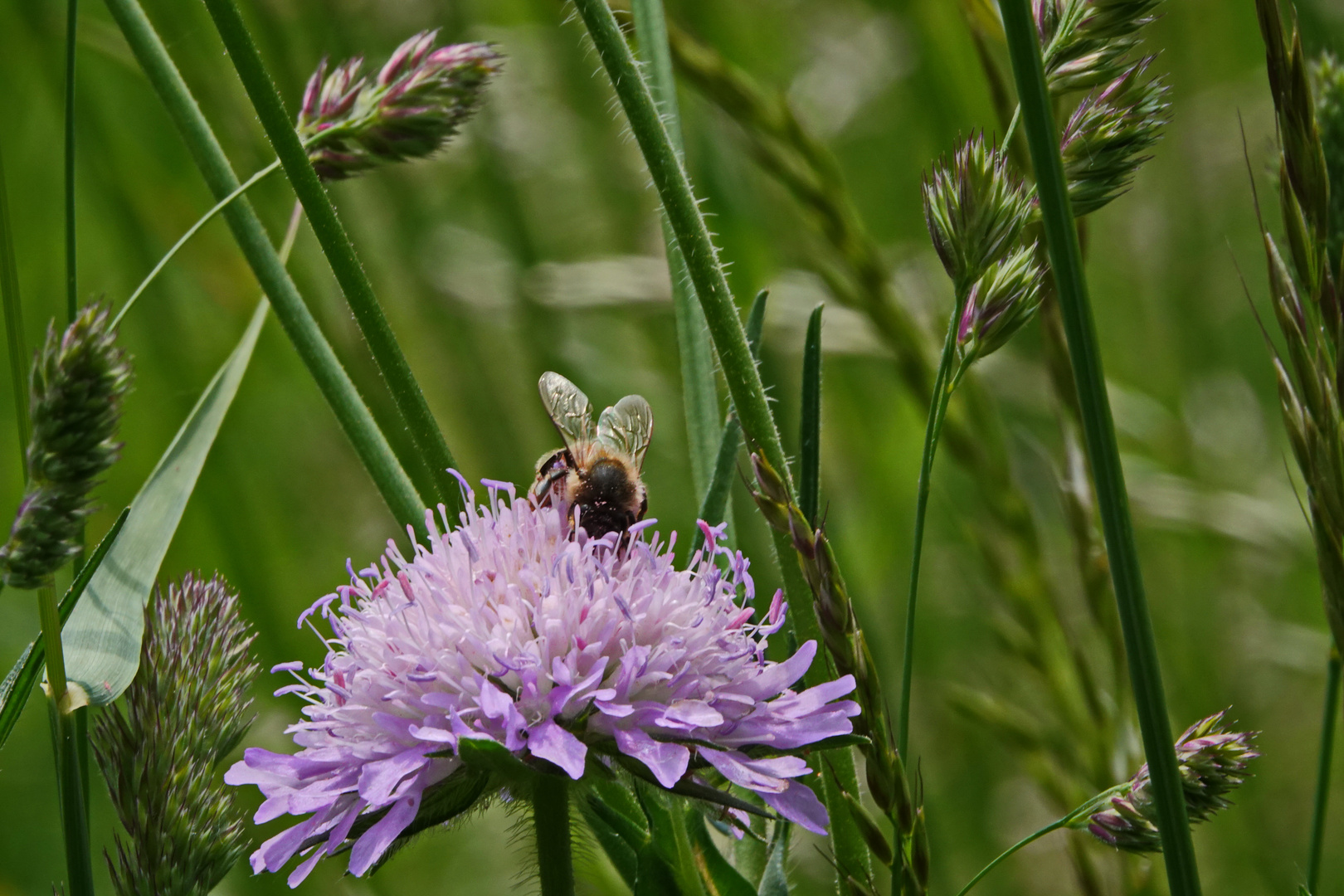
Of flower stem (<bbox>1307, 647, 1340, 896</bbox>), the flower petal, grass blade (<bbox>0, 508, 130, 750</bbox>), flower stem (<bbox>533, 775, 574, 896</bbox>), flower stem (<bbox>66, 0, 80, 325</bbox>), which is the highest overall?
flower stem (<bbox>66, 0, 80, 325</bbox>)

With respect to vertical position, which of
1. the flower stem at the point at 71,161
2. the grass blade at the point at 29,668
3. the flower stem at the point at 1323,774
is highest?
the flower stem at the point at 71,161

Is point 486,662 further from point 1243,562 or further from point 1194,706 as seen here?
point 1243,562

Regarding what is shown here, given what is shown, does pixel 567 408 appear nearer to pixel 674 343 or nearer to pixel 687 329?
pixel 687 329

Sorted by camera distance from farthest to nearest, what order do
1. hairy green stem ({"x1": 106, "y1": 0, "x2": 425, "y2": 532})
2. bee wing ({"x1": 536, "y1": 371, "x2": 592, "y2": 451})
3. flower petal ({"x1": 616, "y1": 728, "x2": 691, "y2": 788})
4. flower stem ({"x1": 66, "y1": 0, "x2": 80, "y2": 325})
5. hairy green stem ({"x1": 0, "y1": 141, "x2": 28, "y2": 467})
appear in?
bee wing ({"x1": 536, "y1": 371, "x2": 592, "y2": 451}) → hairy green stem ({"x1": 106, "y1": 0, "x2": 425, "y2": 532}) → flower stem ({"x1": 66, "y1": 0, "x2": 80, "y2": 325}) → hairy green stem ({"x1": 0, "y1": 141, "x2": 28, "y2": 467}) → flower petal ({"x1": 616, "y1": 728, "x2": 691, "y2": 788})

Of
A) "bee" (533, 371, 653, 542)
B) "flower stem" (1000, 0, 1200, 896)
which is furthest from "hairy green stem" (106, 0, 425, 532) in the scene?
"flower stem" (1000, 0, 1200, 896)

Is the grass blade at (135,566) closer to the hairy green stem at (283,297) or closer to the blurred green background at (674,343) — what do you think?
the hairy green stem at (283,297)

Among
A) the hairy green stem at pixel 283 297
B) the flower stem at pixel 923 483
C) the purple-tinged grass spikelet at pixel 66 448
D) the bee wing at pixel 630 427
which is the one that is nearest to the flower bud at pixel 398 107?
the hairy green stem at pixel 283 297

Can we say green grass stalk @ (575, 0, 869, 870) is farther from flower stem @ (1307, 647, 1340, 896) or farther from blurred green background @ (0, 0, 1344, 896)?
blurred green background @ (0, 0, 1344, 896)
